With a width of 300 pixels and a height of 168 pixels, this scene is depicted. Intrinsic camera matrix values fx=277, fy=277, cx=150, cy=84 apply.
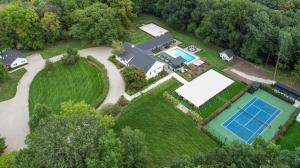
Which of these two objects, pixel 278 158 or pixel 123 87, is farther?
pixel 123 87

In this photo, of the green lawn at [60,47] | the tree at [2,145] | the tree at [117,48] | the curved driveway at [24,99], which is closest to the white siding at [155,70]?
the curved driveway at [24,99]

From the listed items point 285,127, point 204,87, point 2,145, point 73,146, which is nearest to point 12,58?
point 2,145

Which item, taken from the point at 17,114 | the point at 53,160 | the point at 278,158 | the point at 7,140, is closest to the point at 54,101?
the point at 17,114

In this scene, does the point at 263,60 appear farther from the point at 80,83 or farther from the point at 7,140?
the point at 7,140

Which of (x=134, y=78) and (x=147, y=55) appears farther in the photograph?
(x=147, y=55)

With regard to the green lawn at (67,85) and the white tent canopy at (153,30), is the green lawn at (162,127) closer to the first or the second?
the green lawn at (67,85)

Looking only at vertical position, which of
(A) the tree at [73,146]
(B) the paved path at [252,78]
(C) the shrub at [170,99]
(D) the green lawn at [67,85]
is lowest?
(D) the green lawn at [67,85]

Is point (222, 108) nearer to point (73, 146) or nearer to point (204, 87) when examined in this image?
point (204, 87)
